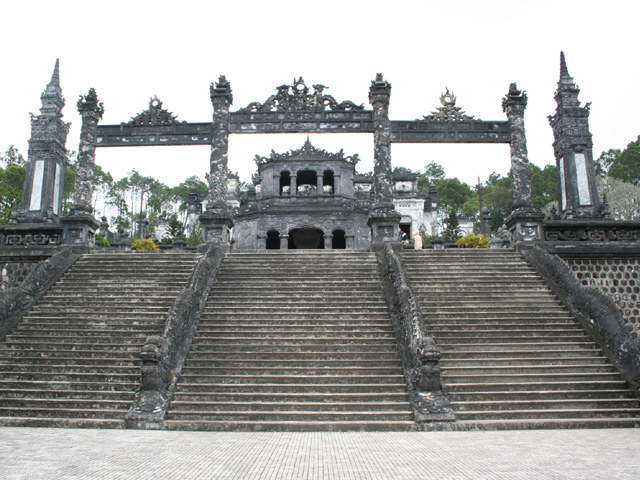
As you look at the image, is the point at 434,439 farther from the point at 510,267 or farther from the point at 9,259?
the point at 9,259

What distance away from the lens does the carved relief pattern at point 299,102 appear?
16156mm

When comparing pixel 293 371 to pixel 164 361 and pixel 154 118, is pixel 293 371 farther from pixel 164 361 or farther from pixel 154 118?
pixel 154 118

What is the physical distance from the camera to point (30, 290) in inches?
411

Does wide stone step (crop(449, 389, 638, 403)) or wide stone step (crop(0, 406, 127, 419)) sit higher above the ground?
wide stone step (crop(449, 389, 638, 403))

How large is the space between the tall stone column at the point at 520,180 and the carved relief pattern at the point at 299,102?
16.3 ft

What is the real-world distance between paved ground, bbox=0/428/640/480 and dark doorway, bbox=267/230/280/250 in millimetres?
20683

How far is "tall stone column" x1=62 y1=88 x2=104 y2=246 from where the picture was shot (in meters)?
13.4

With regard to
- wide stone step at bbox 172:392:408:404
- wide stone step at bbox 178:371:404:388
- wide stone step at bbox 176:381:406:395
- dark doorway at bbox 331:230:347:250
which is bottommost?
wide stone step at bbox 172:392:408:404

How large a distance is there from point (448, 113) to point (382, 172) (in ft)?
10.5

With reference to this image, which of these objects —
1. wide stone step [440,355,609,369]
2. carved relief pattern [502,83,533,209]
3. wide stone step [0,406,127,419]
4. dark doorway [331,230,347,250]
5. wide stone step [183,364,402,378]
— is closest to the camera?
wide stone step [0,406,127,419]

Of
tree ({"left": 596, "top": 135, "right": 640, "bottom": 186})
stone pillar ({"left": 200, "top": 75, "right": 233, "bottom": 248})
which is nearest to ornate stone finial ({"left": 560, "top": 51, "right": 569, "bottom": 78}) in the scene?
stone pillar ({"left": 200, "top": 75, "right": 233, "bottom": 248})

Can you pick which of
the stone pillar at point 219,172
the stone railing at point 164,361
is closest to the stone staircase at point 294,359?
the stone railing at point 164,361

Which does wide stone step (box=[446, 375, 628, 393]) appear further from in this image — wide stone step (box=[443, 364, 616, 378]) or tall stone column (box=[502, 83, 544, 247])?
Answer: tall stone column (box=[502, 83, 544, 247])

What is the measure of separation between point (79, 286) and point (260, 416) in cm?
650
